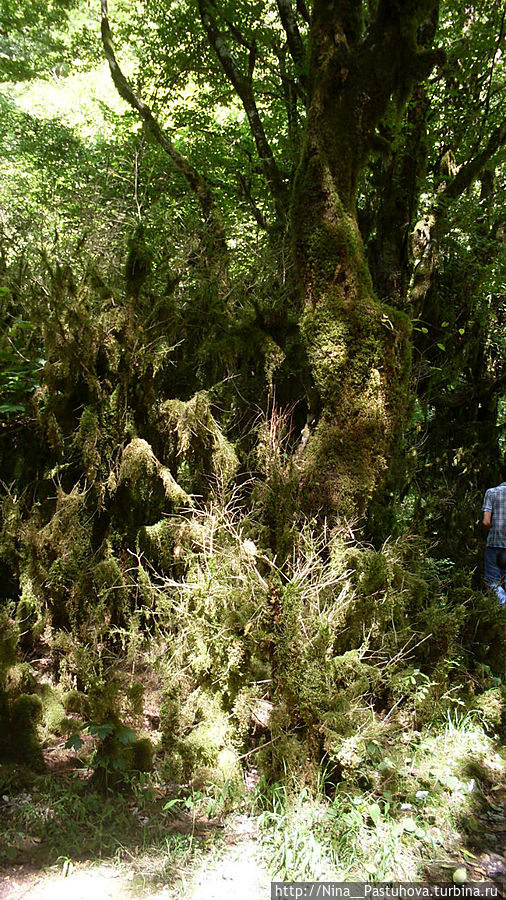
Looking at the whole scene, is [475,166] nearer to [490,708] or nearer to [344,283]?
[344,283]

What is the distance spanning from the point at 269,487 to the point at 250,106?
5.46 meters

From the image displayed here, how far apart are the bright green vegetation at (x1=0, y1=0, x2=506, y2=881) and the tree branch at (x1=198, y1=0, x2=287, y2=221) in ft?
0.12

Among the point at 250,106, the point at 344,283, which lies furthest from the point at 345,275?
the point at 250,106

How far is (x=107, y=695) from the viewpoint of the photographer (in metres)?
3.64

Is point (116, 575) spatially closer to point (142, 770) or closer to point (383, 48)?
point (142, 770)

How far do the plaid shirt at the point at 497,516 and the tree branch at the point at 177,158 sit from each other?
4190mm

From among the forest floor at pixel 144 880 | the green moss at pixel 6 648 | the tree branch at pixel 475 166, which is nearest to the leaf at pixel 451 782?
the forest floor at pixel 144 880

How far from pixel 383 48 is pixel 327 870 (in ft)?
18.8

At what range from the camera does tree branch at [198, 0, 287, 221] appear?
7391 millimetres

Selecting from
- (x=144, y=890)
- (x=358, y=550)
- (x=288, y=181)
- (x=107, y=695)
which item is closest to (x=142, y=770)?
(x=107, y=695)

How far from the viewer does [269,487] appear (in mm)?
4793

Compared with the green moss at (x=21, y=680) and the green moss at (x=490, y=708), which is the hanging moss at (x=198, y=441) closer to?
the green moss at (x=21, y=680)

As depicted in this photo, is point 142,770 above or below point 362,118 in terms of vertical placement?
below

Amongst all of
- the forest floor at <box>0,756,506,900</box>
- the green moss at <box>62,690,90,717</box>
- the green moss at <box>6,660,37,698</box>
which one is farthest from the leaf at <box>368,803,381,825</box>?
the green moss at <box>6,660,37,698</box>
